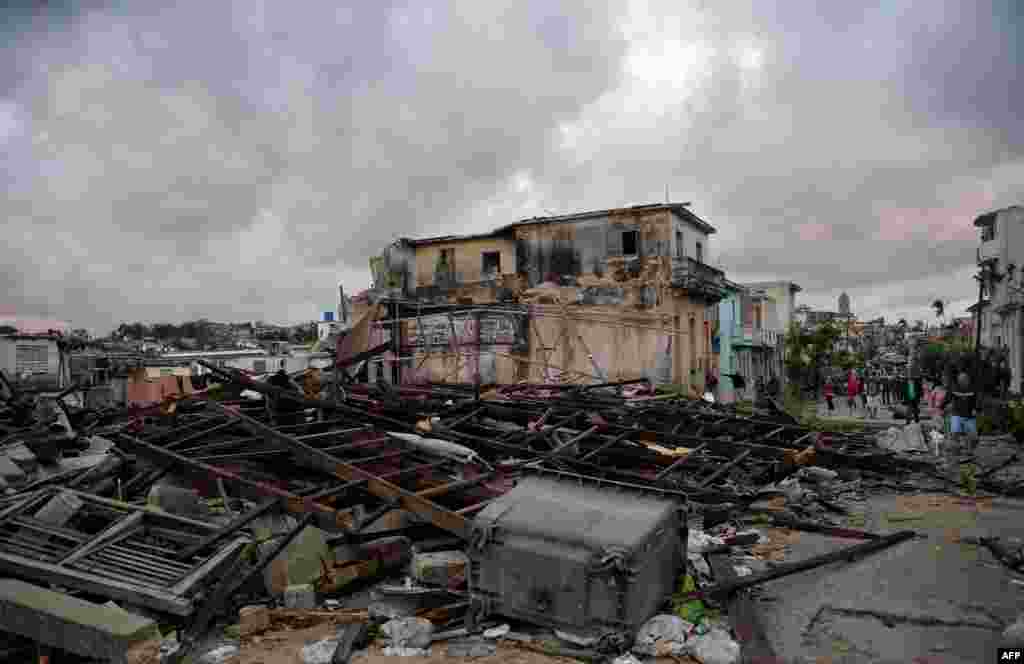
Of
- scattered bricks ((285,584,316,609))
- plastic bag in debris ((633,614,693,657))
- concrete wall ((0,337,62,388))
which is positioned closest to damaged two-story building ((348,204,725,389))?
concrete wall ((0,337,62,388))

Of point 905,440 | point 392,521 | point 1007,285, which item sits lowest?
point 905,440

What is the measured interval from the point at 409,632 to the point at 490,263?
27.0m

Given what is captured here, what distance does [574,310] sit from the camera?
27641mm

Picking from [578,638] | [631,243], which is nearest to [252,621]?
[578,638]

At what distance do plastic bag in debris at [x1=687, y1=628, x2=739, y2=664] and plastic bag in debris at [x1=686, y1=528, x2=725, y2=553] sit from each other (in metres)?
1.66

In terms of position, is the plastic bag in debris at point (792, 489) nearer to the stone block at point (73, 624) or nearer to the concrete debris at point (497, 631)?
the concrete debris at point (497, 631)

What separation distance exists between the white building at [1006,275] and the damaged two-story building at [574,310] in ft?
38.5

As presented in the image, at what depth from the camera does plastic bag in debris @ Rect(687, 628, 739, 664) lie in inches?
164

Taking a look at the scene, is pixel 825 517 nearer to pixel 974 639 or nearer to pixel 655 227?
pixel 974 639

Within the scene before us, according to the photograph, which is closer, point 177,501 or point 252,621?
point 252,621

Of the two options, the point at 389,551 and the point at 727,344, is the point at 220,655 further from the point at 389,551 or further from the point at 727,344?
the point at 727,344

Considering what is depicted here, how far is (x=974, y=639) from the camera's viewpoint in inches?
173

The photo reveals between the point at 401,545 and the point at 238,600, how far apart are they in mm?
1452

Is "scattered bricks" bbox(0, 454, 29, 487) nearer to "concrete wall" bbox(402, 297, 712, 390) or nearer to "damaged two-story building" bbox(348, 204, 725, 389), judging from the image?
"damaged two-story building" bbox(348, 204, 725, 389)
